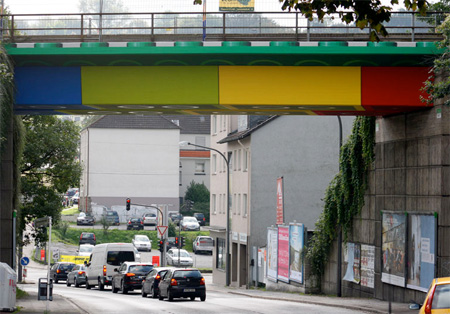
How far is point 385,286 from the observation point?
28484 millimetres

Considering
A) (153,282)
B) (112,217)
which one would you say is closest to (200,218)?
(112,217)

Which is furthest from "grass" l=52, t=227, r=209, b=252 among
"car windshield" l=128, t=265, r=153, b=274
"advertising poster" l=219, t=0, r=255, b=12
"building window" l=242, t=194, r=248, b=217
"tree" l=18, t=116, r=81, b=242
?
"advertising poster" l=219, t=0, r=255, b=12

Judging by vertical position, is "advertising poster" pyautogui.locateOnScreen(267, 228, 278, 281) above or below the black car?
above

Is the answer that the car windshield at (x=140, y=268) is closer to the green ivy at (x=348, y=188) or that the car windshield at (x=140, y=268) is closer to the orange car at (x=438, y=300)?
the green ivy at (x=348, y=188)

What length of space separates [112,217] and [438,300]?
82789 mm

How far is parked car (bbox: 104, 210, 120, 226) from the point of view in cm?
9334

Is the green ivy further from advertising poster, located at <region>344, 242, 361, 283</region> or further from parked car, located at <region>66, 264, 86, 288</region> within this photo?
parked car, located at <region>66, 264, 86, 288</region>

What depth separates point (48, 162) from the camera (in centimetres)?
4400

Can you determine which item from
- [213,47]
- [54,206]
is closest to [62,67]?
[213,47]

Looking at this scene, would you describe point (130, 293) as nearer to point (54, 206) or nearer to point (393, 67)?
point (54, 206)

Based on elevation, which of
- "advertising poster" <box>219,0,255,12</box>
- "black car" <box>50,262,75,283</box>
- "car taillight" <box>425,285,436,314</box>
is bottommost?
"black car" <box>50,262,75,283</box>

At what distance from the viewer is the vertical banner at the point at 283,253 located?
40.6 meters

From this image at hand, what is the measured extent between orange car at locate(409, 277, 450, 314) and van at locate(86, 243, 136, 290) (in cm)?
3485

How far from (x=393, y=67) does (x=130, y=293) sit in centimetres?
2419
